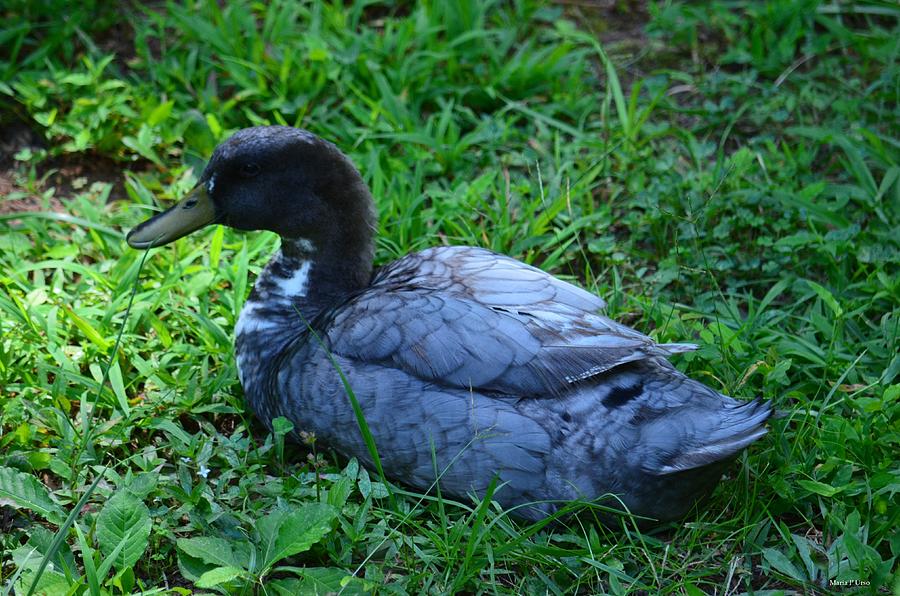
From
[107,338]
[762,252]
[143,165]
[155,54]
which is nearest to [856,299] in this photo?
[762,252]

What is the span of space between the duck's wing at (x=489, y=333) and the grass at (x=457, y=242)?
1.25 ft

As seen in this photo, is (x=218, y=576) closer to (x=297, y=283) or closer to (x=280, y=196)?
(x=297, y=283)

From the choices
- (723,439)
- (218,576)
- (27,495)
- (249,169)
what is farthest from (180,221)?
(723,439)

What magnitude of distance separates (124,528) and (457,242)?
1.76m

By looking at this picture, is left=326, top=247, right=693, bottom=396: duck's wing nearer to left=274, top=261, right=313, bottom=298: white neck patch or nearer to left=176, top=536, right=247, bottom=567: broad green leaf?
left=274, top=261, right=313, bottom=298: white neck patch

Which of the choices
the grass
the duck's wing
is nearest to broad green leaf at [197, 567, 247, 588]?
the grass

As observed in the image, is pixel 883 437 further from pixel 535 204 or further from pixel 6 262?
pixel 6 262

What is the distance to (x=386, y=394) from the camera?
2779 millimetres

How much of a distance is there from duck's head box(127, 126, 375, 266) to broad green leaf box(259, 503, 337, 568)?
3.19ft

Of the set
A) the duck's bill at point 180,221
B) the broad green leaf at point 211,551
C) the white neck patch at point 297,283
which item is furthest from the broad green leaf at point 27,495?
the white neck patch at point 297,283

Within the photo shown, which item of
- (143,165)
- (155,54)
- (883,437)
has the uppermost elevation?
(155,54)

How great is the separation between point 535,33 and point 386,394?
2.70m

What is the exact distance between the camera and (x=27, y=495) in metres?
2.67

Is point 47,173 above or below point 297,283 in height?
above
